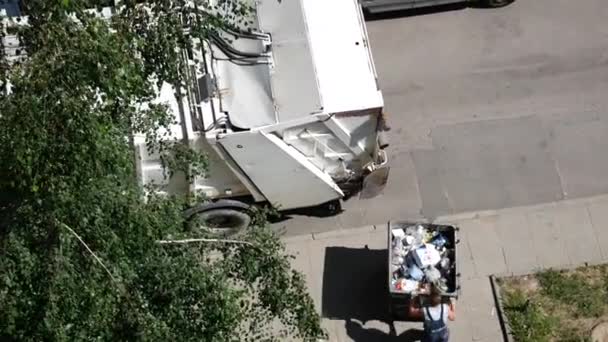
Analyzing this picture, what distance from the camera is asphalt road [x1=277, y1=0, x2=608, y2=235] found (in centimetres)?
1340

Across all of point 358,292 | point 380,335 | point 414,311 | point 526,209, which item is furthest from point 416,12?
point 380,335

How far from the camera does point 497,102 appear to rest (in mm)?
14203

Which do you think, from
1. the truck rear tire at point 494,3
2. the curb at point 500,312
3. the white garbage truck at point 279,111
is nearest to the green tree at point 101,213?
the white garbage truck at point 279,111

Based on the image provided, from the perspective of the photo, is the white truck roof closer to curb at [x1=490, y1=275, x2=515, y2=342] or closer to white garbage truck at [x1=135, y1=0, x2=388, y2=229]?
white garbage truck at [x1=135, y1=0, x2=388, y2=229]

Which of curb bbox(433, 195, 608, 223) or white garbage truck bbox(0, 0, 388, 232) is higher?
white garbage truck bbox(0, 0, 388, 232)

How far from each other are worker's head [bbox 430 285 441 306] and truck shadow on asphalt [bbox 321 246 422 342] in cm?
99

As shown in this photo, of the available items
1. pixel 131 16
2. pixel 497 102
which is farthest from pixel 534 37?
pixel 131 16

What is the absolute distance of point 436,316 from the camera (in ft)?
37.4

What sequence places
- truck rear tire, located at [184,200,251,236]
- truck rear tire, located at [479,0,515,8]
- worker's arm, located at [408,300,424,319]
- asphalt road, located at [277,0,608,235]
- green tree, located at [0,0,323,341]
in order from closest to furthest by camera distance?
green tree, located at [0,0,323,341], worker's arm, located at [408,300,424,319], truck rear tire, located at [184,200,251,236], asphalt road, located at [277,0,608,235], truck rear tire, located at [479,0,515,8]

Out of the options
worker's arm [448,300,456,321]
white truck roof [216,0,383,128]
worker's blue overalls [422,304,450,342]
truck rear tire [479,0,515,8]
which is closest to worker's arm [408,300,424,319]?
worker's blue overalls [422,304,450,342]

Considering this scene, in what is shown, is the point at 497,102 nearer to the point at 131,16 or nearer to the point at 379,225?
the point at 379,225

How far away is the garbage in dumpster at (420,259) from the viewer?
11.6 metres

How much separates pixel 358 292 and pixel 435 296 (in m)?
1.56

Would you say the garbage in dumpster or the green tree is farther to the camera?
the garbage in dumpster
